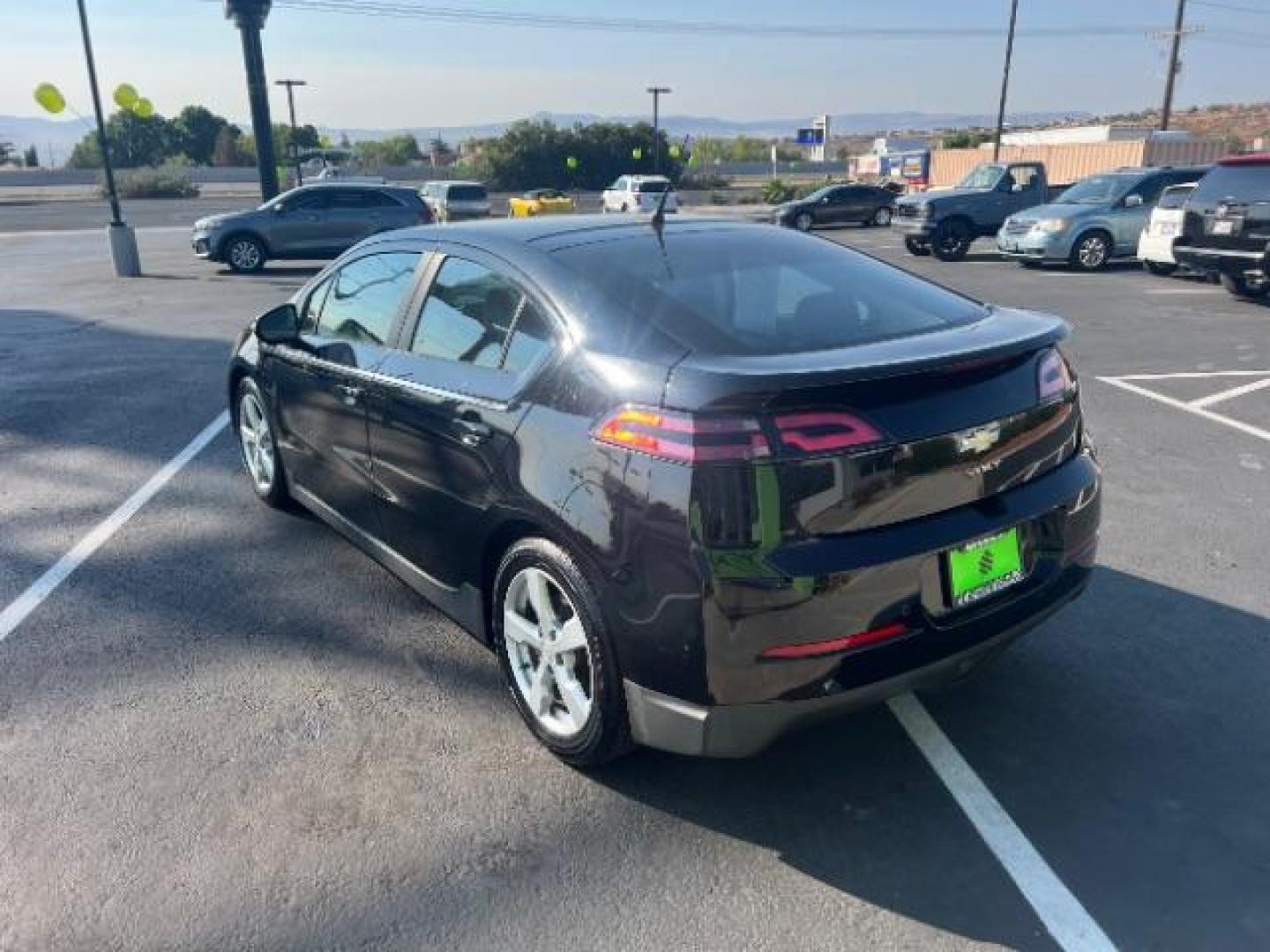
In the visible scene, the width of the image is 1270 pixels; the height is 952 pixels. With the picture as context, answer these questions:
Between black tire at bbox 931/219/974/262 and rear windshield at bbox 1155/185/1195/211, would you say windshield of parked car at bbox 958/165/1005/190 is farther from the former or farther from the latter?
rear windshield at bbox 1155/185/1195/211

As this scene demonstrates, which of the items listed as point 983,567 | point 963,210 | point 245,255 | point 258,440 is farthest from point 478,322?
point 963,210

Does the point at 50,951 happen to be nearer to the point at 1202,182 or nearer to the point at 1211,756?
the point at 1211,756

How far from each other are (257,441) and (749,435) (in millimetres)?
3715

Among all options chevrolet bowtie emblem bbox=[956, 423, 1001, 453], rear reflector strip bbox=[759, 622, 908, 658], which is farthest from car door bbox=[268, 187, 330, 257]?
rear reflector strip bbox=[759, 622, 908, 658]

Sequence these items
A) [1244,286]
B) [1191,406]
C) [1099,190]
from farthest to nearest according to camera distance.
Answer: [1099,190] → [1244,286] → [1191,406]

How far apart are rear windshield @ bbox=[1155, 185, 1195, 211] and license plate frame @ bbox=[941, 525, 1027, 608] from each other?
46.4 ft

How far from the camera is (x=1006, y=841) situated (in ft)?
8.68

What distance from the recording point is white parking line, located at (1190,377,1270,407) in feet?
24.3

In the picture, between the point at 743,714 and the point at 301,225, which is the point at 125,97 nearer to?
the point at 301,225

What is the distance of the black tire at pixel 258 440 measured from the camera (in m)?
4.95

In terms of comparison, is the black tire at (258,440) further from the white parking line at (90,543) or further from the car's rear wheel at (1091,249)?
the car's rear wheel at (1091,249)

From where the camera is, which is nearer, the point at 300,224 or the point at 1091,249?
the point at 1091,249

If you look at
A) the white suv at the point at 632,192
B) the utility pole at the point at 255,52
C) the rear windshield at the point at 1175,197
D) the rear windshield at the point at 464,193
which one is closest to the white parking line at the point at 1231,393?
the rear windshield at the point at 1175,197

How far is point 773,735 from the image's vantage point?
2.52 metres
